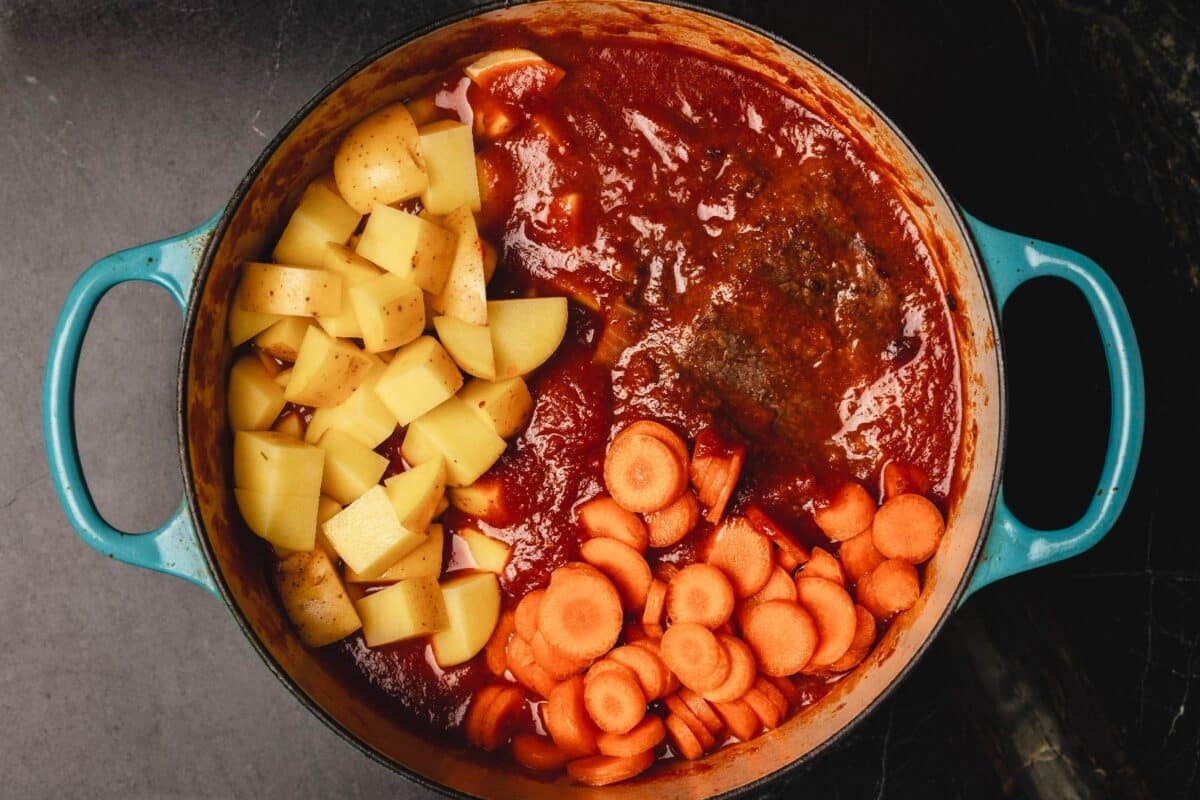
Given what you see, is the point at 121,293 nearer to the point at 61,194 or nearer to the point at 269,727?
the point at 61,194

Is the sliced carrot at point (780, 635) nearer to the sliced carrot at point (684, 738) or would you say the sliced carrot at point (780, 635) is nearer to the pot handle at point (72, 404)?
the sliced carrot at point (684, 738)

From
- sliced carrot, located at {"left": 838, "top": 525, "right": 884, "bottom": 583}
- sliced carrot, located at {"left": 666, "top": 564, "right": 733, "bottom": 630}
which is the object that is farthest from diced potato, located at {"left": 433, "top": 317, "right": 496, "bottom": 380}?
sliced carrot, located at {"left": 838, "top": 525, "right": 884, "bottom": 583}

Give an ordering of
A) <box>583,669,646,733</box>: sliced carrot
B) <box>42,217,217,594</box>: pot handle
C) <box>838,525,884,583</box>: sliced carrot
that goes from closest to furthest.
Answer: <box>42,217,217,594</box>: pot handle, <box>583,669,646,733</box>: sliced carrot, <box>838,525,884,583</box>: sliced carrot

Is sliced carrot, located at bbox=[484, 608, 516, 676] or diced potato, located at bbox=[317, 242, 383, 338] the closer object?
diced potato, located at bbox=[317, 242, 383, 338]

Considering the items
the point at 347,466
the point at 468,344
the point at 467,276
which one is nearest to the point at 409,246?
the point at 467,276

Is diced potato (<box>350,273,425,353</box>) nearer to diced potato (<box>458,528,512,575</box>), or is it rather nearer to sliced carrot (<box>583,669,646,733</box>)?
diced potato (<box>458,528,512,575</box>)

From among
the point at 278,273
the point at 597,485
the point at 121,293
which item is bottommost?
the point at 121,293

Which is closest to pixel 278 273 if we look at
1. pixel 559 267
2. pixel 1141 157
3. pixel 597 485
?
pixel 559 267

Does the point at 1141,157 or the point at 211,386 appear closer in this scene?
the point at 211,386
